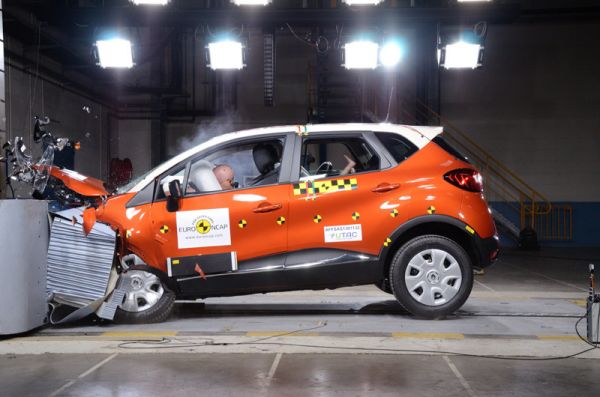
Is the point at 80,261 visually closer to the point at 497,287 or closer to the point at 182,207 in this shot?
the point at 182,207

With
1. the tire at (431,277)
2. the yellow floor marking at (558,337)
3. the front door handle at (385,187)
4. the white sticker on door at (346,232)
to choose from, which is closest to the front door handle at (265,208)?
the white sticker on door at (346,232)

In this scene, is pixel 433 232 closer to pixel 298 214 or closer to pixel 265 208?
pixel 298 214

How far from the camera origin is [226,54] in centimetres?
1438

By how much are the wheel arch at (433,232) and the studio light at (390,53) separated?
27.1 feet

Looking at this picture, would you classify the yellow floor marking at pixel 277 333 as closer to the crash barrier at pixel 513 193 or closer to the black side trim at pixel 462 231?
the black side trim at pixel 462 231

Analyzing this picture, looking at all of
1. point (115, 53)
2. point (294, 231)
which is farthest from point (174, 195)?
point (115, 53)

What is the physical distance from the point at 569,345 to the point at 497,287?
423cm

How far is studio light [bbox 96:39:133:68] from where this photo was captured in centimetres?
1425

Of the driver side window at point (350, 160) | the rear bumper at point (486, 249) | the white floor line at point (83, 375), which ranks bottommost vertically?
the white floor line at point (83, 375)

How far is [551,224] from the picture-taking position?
67.6 feet

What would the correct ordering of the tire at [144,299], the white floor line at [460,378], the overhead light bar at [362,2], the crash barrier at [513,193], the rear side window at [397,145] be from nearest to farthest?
the white floor line at [460,378] → the tire at [144,299] → the rear side window at [397,145] → the overhead light bar at [362,2] → the crash barrier at [513,193]

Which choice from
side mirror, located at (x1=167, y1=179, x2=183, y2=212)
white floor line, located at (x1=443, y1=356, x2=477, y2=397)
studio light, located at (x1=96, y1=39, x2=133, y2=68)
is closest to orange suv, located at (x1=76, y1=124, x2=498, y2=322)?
side mirror, located at (x1=167, y1=179, x2=183, y2=212)

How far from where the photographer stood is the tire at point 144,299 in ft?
21.1

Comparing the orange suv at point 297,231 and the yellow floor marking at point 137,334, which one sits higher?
the orange suv at point 297,231
